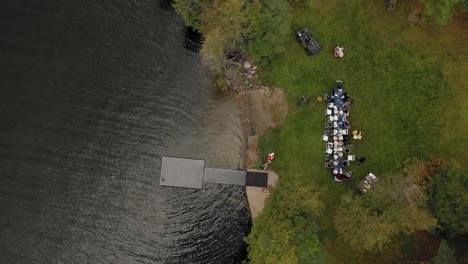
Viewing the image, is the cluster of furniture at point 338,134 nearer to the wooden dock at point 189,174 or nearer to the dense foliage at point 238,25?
the dense foliage at point 238,25

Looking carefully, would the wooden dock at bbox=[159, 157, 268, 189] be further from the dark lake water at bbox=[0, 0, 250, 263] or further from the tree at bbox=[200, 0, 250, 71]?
the tree at bbox=[200, 0, 250, 71]

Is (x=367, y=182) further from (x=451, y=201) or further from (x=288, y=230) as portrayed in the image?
(x=288, y=230)

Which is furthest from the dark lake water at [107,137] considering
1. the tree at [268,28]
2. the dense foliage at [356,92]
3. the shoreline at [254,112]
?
the tree at [268,28]

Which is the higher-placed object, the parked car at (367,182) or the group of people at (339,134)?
the group of people at (339,134)

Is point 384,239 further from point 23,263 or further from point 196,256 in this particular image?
point 23,263

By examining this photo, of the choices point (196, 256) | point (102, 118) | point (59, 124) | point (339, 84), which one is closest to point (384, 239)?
point (339, 84)

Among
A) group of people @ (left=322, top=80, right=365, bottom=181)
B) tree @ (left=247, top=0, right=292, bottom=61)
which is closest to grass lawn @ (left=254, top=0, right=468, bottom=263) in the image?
group of people @ (left=322, top=80, right=365, bottom=181)
